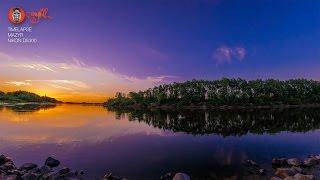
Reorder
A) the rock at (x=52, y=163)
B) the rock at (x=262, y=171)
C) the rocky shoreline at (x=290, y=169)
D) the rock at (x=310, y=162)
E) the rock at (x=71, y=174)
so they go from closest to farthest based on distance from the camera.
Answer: the rocky shoreline at (x=290, y=169) → the rock at (x=71, y=174) → the rock at (x=262, y=171) → the rock at (x=310, y=162) → the rock at (x=52, y=163)

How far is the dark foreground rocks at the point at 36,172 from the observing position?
86.2 feet

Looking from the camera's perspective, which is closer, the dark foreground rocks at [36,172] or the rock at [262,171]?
the dark foreground rocks at [36,172]

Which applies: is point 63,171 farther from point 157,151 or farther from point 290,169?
point 290,169

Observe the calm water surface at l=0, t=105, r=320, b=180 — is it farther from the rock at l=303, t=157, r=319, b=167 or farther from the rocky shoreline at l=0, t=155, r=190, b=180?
the rock at l=303, t=157, r=319, b=167

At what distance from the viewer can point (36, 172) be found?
28.9 m

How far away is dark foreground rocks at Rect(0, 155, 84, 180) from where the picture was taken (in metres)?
26.3

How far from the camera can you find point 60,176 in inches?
1077

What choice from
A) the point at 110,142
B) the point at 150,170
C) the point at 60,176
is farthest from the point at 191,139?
the point at 60,176

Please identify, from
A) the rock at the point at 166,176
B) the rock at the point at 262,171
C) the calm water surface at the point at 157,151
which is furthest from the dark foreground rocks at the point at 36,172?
the rock at the point at 262,171

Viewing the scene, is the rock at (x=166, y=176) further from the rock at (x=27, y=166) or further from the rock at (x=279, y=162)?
the rock at (x=27, y=166)

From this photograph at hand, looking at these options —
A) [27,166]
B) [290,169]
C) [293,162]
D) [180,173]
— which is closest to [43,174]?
[27,166]

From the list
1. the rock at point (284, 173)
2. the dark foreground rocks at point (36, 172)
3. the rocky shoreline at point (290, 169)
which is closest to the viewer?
the dark foreground rocks at point (36, 172)

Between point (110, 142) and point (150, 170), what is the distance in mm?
20180

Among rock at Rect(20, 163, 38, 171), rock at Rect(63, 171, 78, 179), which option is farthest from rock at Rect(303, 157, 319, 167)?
rock at Rect(20, 163, 38, 171)
